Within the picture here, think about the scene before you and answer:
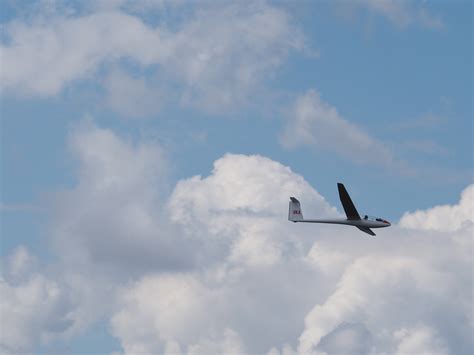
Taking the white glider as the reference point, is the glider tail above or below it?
above

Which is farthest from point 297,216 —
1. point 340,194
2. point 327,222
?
point 340,194

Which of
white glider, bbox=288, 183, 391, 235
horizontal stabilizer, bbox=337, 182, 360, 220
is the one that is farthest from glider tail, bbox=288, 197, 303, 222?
horizontal stabilizer, bbox=337, 182, 360, 220

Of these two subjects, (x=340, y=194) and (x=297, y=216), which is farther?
(x=297, y=216)

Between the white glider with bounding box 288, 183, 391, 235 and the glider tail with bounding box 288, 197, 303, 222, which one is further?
the glider tail with bounding box 288, 197, 303, 222

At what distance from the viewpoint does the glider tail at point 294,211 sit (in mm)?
166375

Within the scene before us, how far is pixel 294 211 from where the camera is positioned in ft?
550

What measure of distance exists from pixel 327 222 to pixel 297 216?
7.97 metres

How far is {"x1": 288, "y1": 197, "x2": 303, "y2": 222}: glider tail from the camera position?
166 metres

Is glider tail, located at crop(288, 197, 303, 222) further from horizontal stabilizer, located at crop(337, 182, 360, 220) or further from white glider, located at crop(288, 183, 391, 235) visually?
horizontal stabilizer, located at crop(337, 182, 360, 220)

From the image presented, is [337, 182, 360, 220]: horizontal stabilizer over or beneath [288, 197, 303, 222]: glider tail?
beneath

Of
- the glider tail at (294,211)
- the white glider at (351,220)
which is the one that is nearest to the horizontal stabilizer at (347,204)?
the white glider at (351,220)

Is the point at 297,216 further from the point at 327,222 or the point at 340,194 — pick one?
the point at 340,194

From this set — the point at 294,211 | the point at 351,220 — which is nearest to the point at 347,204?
the point at 351,220

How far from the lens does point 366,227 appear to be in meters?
159
